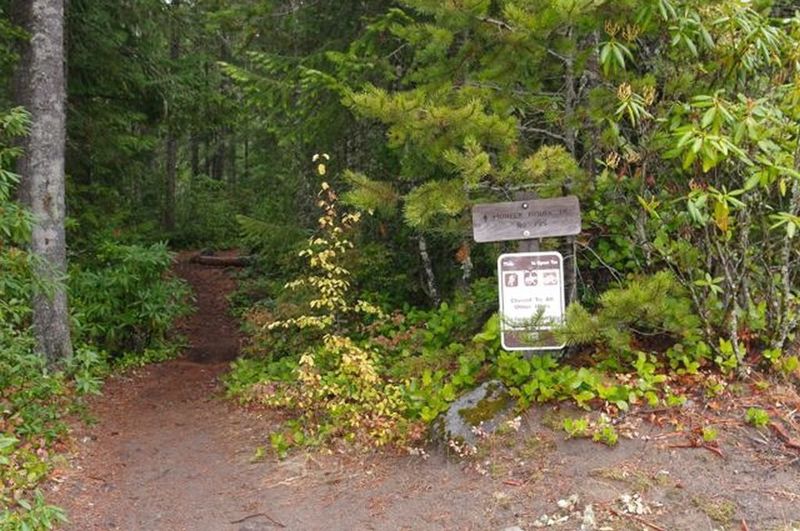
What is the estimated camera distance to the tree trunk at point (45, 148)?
Result: 721cm

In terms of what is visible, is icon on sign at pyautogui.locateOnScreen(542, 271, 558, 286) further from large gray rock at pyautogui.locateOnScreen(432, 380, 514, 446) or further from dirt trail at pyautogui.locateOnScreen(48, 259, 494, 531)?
dirt trail at pyautogui.locateOnScreen(48, 259, 494, 531)

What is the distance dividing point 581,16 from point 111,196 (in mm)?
10469

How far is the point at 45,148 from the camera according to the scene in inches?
291

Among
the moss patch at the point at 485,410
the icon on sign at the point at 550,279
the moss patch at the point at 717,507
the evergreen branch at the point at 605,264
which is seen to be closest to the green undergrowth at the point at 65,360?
the moss patch at the point at 485,410

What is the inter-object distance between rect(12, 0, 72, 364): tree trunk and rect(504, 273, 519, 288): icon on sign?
4915mm

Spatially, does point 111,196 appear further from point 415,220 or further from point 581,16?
point 581,16

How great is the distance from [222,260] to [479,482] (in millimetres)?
13953

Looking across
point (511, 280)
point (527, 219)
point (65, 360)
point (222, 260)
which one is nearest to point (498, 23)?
point (527, 219)

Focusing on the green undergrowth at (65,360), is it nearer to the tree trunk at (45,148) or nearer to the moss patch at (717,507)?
the tree trunk at (45,148)

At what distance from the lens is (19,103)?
769cm

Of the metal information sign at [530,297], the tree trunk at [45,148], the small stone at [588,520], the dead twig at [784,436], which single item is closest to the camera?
the small stone at [588,520]

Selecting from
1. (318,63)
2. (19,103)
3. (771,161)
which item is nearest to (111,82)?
(19,103)

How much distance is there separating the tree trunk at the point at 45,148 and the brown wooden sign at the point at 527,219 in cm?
477

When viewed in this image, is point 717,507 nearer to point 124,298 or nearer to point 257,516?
point 257,516
